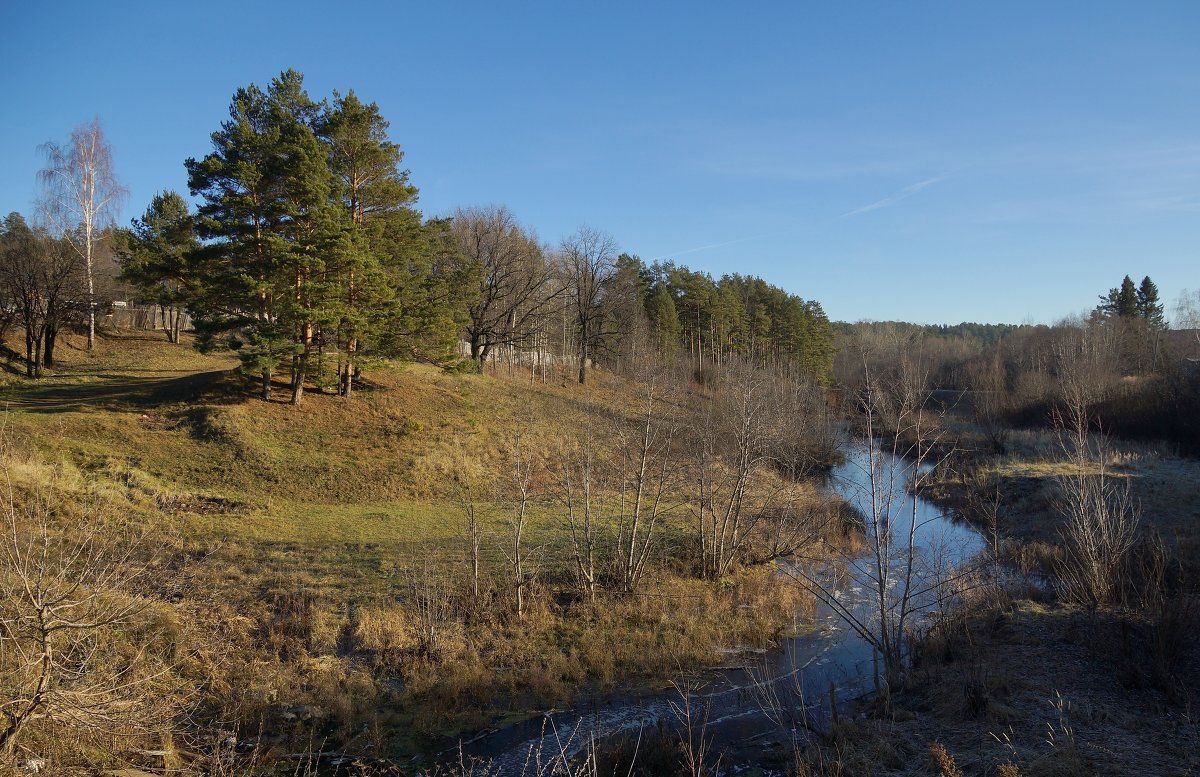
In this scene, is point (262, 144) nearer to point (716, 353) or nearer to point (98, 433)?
point (98, 433)

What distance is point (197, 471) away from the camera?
796 inches

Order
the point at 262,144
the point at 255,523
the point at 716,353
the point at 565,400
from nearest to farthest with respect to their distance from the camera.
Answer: the point at 255,523 → the point at 262,144 → the point at 565,400 → the point at 716,353

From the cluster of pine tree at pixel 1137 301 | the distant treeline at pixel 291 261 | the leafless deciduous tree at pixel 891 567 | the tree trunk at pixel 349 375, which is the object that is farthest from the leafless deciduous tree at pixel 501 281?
the cluster of pine tree at pixel 1137 301

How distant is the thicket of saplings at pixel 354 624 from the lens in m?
6.05

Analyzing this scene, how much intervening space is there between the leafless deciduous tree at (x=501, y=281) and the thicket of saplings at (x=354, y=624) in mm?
20796

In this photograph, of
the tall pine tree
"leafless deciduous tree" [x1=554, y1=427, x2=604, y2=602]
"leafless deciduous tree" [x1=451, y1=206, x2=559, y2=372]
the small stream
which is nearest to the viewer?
the small stream

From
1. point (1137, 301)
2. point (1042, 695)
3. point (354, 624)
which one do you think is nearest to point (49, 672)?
point (354, 624)

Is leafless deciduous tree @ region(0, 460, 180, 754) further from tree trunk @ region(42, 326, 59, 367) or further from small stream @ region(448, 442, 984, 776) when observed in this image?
tree trunk @ region(42, 326, 59, 367)

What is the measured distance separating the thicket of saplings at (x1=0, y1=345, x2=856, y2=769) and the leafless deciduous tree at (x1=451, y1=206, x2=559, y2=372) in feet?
68.2

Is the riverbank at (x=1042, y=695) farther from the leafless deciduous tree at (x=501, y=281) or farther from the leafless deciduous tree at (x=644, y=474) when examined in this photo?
the leafless deciduous tree at (x=501, y=281)

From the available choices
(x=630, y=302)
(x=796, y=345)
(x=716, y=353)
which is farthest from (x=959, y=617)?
(x=796, y=345)

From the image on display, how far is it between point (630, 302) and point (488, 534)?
119 feet

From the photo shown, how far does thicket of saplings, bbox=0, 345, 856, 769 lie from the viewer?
6.05 metres

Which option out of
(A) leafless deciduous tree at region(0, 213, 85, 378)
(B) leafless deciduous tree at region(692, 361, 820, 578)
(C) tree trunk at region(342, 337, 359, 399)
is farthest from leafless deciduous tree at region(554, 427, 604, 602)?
(A) leafless deciduous tree at region(0, 213, 85, 378)
